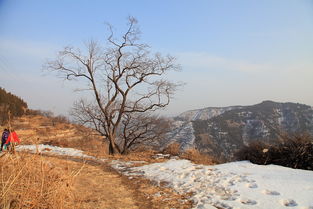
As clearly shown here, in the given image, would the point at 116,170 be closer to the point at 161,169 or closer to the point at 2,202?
the point at 161,169

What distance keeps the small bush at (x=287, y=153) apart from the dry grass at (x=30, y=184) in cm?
779

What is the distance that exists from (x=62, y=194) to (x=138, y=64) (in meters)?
12.5

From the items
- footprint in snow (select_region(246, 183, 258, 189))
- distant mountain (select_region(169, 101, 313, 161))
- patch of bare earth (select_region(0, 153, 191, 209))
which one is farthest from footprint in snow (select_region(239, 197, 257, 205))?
distant mountain (select_region(169, 101, 313, 161))

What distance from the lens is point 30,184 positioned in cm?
250

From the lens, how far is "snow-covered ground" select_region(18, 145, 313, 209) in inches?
193

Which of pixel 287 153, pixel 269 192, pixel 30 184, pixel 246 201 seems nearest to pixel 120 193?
pixel 246 201

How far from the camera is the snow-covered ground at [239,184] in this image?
4910mm

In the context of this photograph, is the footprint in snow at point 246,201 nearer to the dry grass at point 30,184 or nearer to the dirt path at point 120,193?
the dirt path at point 120,193

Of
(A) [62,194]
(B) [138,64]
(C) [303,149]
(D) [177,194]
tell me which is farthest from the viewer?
(B) [138,64]

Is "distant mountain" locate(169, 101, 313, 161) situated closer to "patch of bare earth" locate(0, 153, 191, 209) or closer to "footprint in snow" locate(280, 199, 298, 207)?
"patch of bare earth" locate(0, 153, 191, 209)

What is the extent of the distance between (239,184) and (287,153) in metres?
3.34

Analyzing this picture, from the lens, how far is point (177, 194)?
5.95 meters

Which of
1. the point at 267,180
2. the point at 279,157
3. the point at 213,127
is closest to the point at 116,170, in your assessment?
the point at 267,180

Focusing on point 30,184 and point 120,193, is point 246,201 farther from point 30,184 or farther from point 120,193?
point 30,184
